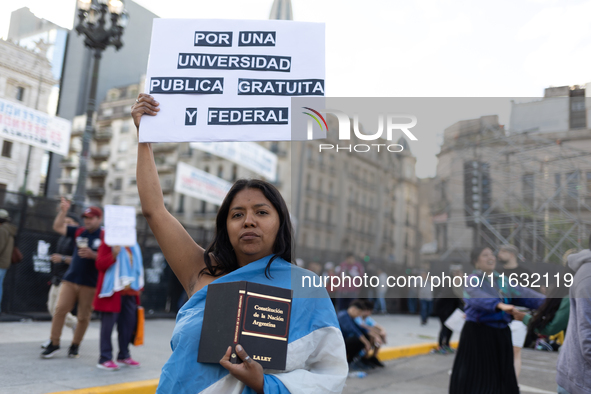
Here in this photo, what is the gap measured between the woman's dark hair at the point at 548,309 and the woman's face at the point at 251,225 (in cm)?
207

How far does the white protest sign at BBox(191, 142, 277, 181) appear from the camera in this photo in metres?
13.8

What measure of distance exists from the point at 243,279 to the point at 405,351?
844 centimetres

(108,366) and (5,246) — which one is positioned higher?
(5,246)

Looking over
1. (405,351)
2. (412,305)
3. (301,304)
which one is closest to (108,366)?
(301,304)

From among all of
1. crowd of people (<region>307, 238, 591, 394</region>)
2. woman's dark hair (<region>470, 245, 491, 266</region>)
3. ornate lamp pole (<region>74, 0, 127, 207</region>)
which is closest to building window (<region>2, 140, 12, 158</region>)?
ornate lamp pole (<region>74, 0, 127, 207</region>)

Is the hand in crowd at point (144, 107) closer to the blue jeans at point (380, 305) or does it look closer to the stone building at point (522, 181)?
the stone building at point (522, 181)

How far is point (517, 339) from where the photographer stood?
5.79 meters

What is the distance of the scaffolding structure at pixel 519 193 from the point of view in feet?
9.45

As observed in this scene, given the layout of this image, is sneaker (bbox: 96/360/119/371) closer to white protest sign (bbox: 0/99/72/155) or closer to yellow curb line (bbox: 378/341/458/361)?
yellow curb line (bbox: 378/341/458/361)

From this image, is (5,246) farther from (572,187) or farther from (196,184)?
(572,187)

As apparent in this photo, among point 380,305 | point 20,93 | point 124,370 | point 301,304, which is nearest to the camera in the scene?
point 301,304

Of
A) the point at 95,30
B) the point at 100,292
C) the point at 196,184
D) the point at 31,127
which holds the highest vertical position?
the point at 95,30

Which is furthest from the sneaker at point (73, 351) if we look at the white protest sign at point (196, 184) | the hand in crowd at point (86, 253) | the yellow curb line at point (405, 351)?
the white protest sign at point (196, 184)

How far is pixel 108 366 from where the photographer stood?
225 inches
